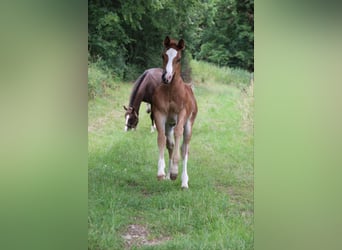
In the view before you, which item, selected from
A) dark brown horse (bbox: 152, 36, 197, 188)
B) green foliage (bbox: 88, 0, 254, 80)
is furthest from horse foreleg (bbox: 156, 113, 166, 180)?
green foliage (bbox: 88, 0, 254, 80)

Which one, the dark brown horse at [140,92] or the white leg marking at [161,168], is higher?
the dark brown horse at [140,92]

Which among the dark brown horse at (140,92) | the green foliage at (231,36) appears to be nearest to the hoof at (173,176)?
the dark brown horse at (140,92)

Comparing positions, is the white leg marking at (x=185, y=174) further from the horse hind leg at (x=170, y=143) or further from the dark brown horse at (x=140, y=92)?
the dark brown horse at (x=140, y=92)

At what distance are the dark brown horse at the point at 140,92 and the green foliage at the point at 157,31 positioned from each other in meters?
0.05

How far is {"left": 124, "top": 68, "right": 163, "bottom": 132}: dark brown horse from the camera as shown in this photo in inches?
148

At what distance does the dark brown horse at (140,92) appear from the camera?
375cm

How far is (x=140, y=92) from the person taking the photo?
378 cm

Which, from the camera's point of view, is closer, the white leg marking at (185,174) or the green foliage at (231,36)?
the green foliage at (231,36)

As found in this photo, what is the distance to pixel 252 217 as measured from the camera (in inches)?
143

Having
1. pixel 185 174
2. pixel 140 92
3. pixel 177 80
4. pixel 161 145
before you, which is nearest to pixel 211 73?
pixel 177 80

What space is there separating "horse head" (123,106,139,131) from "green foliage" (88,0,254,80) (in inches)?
9.1
